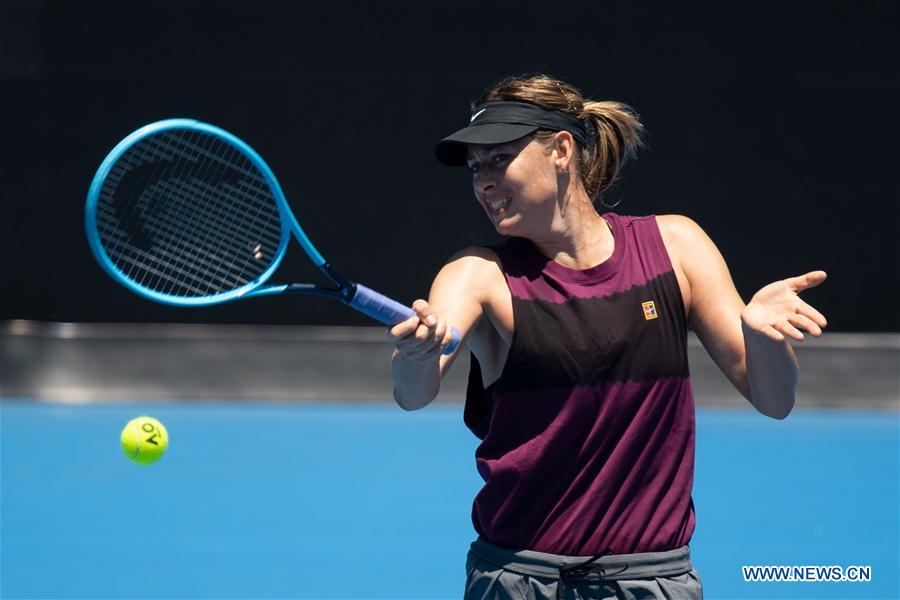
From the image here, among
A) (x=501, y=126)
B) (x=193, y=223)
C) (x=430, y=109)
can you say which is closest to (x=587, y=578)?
(x=501, y=126)

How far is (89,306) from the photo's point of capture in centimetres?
773

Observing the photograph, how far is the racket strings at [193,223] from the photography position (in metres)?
3.24

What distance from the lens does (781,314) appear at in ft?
7.29

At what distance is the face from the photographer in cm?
239

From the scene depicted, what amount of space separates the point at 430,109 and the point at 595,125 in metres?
5.17

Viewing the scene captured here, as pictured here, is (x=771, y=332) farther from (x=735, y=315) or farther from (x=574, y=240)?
(x=574, y=240)

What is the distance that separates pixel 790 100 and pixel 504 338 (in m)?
5.87

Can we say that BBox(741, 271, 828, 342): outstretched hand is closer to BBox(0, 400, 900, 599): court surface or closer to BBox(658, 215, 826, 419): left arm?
BBox(658, 215, 826, 419): left arm

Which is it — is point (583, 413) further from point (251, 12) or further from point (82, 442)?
point (251, 12)

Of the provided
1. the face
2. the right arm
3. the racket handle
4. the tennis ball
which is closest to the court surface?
the tennis ball

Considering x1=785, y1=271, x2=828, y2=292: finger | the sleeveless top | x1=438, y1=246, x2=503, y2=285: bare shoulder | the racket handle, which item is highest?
x1=438, y1=246, x2=503, y2=285: bare shoulder

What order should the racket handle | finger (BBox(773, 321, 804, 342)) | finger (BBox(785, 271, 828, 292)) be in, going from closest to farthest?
finger (BBox(773, 321, 804, 342))
finger (BBox(785, 271, 828, 292))
the racket handle

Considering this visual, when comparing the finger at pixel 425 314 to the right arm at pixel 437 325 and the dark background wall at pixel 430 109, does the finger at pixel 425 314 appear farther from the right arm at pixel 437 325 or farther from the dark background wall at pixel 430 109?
the dark background wall at pixel 430 109

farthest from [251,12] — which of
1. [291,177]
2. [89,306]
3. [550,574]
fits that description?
[550,574]
